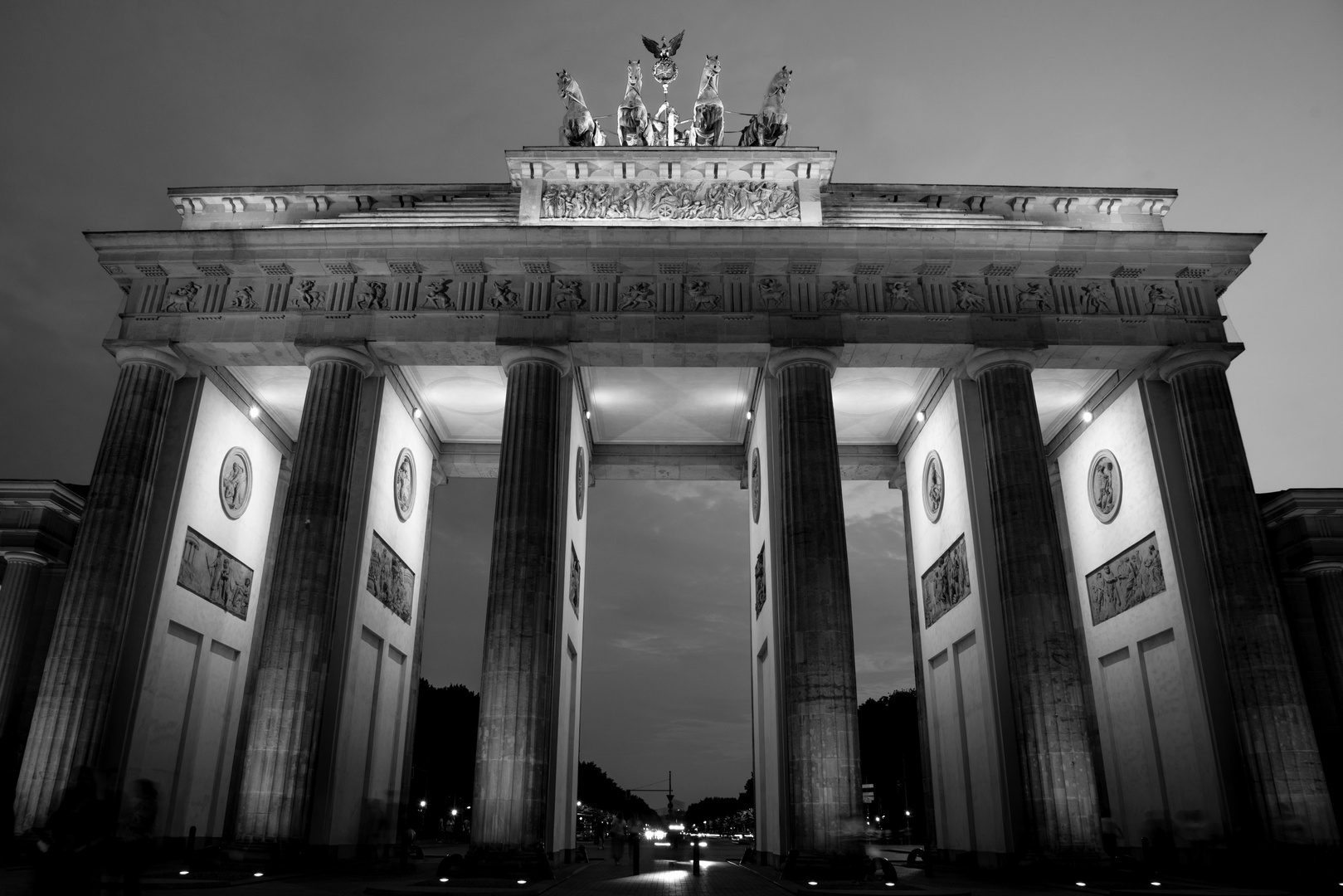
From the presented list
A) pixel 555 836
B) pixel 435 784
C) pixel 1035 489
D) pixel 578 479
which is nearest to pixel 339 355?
pixel 578 479

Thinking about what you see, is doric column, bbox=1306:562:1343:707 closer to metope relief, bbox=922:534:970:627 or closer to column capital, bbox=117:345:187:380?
metope relief, bbox=922:534:970:627

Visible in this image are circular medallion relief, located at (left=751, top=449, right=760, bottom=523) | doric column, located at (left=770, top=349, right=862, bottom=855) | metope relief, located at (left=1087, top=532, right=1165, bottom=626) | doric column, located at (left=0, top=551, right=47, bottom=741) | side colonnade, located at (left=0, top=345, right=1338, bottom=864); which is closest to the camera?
doric column, located at (left=770, top=349, right=862, bottom=855)

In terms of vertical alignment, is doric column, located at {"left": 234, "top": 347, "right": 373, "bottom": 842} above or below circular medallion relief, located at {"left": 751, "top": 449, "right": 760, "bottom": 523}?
below

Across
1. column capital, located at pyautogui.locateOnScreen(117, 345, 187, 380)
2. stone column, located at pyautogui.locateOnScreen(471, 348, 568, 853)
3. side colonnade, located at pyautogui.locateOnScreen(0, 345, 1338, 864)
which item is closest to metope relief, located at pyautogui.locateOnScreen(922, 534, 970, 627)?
side colonnade, located at pyautogui.locateOnScreen(0, 345, 1338, 864)

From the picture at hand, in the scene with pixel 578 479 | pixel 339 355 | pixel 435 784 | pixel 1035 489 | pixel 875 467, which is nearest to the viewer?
pixel 1035 489

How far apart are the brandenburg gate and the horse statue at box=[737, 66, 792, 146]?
291 mm

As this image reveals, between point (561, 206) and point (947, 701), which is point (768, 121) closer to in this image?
point (561, 206)

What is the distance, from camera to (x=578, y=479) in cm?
2736

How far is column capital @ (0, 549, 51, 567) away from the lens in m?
23.5

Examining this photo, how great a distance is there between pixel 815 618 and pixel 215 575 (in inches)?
617

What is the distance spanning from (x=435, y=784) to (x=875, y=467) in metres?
53.1

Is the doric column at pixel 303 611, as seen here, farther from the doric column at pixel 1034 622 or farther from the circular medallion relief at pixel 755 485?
the doric column at pixel 1034 622

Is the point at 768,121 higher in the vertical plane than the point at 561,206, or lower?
higher

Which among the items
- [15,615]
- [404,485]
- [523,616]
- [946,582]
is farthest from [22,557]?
[946,582]
